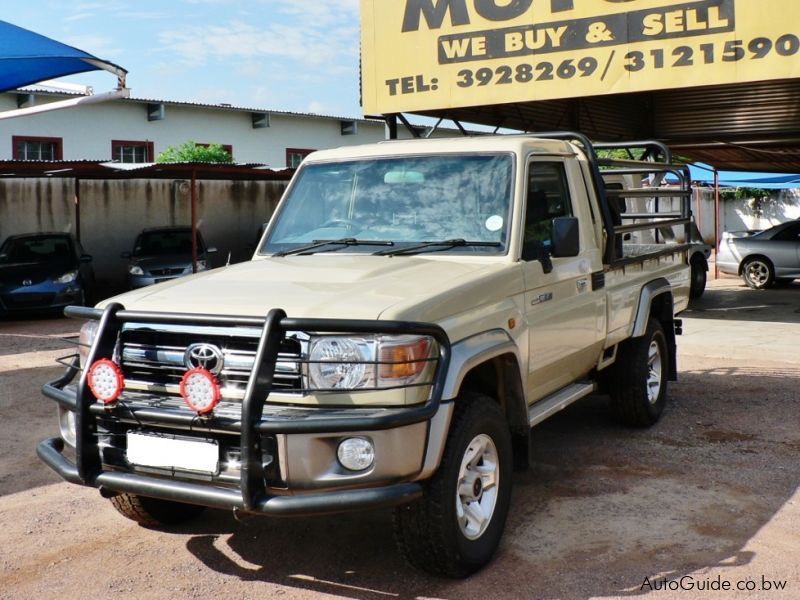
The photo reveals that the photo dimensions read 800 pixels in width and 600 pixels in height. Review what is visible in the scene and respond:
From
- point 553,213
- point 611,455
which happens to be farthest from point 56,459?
point 611,455

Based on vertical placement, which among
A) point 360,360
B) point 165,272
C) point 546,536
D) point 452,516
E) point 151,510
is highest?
point 360,360

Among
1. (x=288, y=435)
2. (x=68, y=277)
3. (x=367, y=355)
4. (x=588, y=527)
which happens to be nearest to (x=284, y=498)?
(x=288, y=435)

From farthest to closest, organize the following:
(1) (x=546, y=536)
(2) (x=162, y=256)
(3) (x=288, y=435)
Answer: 1. (2) (x=162, y=256)
2. (1) (x=546, y=536)
3. (3) (x=288, y=435)

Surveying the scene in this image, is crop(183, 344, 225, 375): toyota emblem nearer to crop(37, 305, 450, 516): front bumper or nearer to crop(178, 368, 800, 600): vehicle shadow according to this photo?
crop(37, 305, 450, 516): front bumper

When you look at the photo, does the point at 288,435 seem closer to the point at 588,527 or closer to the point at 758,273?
the point at 588,527

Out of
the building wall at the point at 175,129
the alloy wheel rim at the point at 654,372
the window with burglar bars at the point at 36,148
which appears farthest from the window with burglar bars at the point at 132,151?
the alloy wheel rim at the point at 654,372

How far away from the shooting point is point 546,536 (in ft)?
15.5

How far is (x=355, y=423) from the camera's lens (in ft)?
11.8

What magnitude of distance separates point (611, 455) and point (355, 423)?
10.3ft

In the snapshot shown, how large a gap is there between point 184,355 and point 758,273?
17546 millimetres

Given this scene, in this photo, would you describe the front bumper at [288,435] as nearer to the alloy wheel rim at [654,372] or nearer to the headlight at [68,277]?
the alloy wheel rim at [654,372]

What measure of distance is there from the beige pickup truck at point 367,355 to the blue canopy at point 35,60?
5086 mm

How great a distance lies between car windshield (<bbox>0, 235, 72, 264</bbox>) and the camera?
15953 mm

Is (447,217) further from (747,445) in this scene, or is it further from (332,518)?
(747,445)
